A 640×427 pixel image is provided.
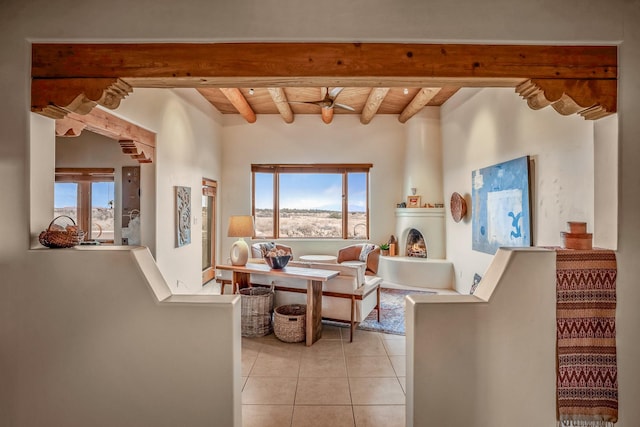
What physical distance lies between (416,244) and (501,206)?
2535 millimetres

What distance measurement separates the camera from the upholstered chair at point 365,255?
18.7ft

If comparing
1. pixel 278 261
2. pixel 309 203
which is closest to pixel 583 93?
pixel 278 261

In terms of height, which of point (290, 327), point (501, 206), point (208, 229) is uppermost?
point (501, 206)

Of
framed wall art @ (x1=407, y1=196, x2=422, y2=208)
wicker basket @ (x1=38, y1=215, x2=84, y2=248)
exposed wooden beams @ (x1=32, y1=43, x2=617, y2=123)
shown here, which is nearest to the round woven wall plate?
framed wall art @ (x1=407, y1=196, x2=422, y2=208)

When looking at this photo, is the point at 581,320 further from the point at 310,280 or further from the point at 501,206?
the point at 501,206

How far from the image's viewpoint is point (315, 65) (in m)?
2.06

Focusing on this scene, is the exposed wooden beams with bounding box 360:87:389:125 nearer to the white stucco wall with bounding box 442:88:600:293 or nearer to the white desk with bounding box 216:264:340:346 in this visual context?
the white stucco wall with bounding box 442:88:600:293

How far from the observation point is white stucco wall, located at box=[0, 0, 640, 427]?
2002mm

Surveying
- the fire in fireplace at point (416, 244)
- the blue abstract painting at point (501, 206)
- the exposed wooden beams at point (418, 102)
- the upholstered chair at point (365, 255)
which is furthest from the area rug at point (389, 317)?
the exposed wooden beams at point (418, 102)

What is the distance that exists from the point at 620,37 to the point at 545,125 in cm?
137

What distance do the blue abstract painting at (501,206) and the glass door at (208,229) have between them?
468 cm

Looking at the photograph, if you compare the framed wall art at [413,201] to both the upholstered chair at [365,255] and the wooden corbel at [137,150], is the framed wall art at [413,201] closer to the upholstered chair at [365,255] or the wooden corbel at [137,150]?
the upholstered chair at [365,255]

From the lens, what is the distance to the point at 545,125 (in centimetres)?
333

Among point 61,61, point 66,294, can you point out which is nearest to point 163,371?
point 66,294
